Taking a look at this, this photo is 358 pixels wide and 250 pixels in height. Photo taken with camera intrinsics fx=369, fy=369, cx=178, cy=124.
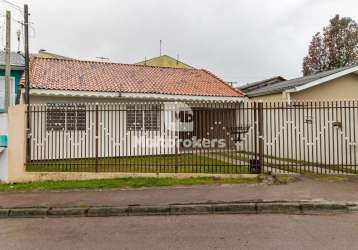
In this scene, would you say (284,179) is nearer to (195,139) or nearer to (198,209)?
(198,209)

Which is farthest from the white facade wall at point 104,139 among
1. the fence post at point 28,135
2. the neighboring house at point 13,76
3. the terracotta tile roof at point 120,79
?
the neighboring house at point 13,76

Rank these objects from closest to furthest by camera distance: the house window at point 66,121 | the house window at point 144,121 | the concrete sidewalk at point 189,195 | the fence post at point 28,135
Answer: the concrete sidewalk at point 189,195 → the fence post at point 28,135 → the house window at point 66,121 → the house window at point 144,121

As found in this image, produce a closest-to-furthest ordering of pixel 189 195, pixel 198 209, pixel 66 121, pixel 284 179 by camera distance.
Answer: pixel 198 209 < pixel 189 195 < pixel 284 179 < pixel 66 121

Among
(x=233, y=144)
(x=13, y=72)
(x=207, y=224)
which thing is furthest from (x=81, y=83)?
(x=207, y=224)

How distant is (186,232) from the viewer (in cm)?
586

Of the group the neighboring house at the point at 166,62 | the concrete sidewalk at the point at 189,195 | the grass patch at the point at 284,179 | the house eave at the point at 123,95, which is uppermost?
the neighboring house at the point at 166,62

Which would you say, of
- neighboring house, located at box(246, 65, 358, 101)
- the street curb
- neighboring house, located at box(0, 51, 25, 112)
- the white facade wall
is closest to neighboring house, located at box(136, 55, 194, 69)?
neighboring house, located at box(0, 51, 25, 112)

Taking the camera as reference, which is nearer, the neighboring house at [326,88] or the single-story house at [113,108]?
the single-story house at [113,108]

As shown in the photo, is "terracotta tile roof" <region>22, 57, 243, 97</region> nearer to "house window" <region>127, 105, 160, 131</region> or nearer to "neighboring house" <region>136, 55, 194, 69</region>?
"house window" <region>127, 105, 160, 131</region>

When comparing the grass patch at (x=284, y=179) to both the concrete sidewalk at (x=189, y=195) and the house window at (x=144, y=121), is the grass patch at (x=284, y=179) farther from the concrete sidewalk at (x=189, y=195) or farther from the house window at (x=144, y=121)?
the house window at (x=144, y=121)

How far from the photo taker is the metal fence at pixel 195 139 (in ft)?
36.2

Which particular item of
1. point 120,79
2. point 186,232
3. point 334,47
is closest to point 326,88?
point 120,79

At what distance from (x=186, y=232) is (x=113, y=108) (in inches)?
359

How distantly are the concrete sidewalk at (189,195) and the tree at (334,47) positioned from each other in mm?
28198
